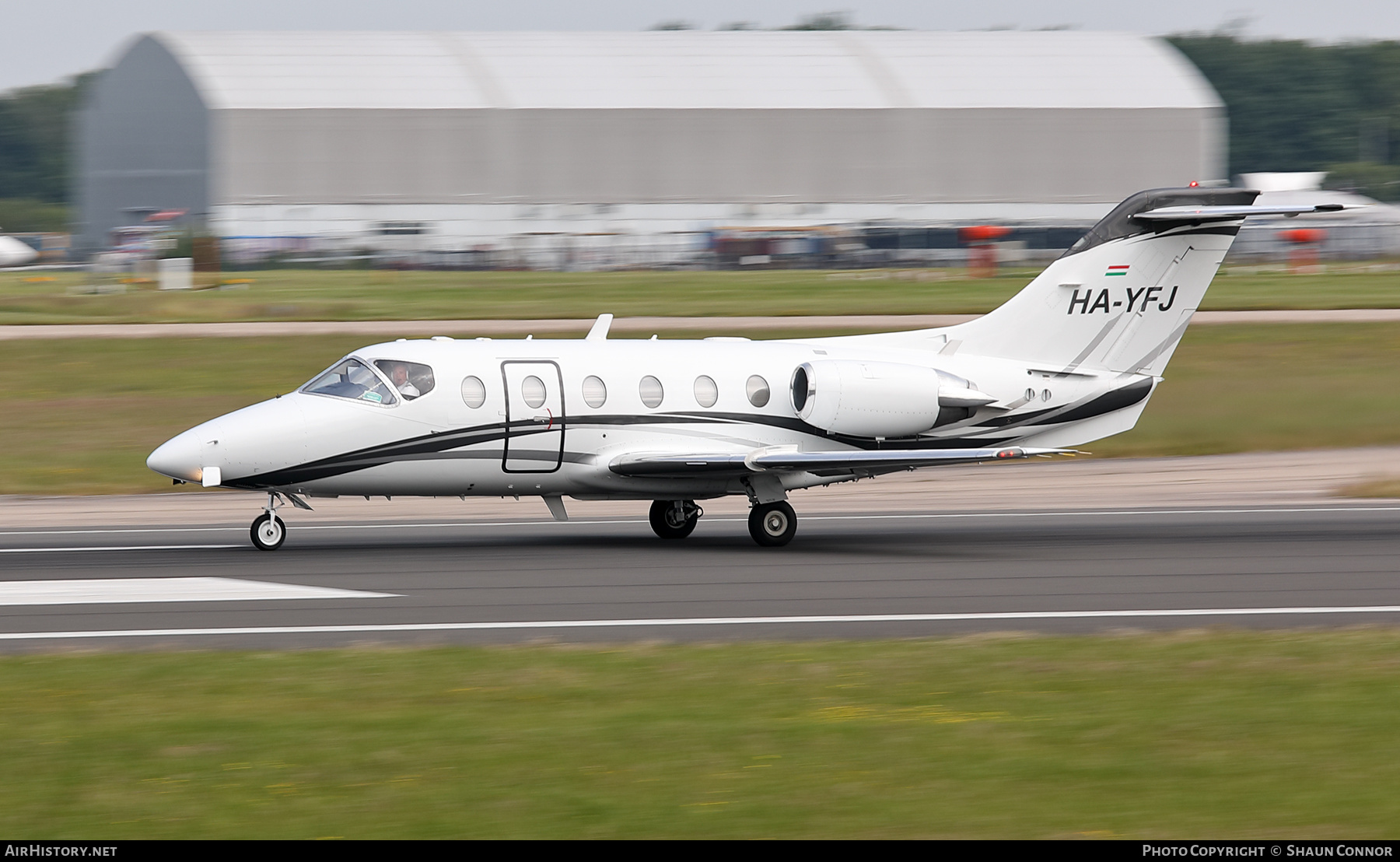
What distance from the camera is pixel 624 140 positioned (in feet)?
232

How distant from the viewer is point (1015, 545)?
19516mm

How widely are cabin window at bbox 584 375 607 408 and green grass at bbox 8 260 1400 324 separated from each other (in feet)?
84.9

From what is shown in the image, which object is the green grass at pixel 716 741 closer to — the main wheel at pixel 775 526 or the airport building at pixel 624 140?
the main wheel at pixel 775 526

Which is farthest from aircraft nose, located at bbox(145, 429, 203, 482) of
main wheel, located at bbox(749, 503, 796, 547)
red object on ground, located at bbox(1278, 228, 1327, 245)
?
red object on ground, located at bbox(1278, 228, 1327, 245)

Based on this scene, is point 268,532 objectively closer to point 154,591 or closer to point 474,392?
point 474,392

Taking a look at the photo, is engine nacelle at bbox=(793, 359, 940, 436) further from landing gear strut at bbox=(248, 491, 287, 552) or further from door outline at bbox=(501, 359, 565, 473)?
landing gear strut at bbox=(248, 491, 287, 552)

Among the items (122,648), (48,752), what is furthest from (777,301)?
(48,752)

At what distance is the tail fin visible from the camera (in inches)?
821

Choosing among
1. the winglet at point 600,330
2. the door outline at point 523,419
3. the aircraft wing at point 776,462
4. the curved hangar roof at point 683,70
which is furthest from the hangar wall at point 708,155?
the aircraft wing at point 776,462

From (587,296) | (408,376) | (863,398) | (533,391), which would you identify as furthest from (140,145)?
(863,398)

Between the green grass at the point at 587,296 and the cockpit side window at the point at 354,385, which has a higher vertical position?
the green grass at the point at 587,296

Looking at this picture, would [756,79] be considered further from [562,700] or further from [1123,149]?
[562,700]

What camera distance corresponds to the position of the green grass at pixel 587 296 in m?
46.2

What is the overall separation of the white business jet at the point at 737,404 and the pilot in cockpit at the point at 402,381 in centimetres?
2
